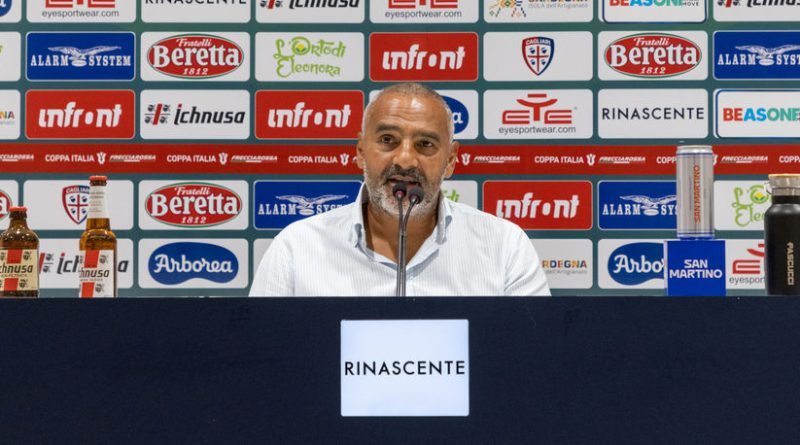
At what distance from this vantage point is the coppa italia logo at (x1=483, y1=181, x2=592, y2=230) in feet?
9.03

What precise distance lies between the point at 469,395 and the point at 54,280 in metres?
2.26

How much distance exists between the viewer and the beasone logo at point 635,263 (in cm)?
276

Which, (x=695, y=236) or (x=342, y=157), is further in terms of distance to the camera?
(x=342, y=157)

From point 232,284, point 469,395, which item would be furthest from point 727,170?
point 469,395

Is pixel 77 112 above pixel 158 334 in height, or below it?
above

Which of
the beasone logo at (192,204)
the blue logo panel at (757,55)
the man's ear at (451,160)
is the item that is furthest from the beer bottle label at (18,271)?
the blue logo panel at (757,55)

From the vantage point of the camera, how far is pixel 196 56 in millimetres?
2791

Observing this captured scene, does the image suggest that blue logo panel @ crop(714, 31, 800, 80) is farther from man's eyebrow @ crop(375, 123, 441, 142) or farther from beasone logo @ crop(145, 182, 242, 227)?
beasone logo @ crop(145, 182, 242, 227)

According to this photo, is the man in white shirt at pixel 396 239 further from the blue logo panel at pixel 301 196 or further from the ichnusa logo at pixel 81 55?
the ichnusa logo at pixel 81 55

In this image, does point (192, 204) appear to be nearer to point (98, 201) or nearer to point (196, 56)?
point (196, 56)

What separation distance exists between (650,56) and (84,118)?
195cm

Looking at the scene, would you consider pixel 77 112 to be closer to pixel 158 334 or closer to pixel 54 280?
pixel 54 280

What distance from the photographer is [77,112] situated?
2801 mm

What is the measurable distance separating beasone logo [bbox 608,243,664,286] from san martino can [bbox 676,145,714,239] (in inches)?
70.8
